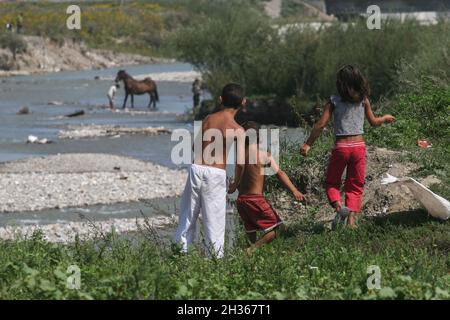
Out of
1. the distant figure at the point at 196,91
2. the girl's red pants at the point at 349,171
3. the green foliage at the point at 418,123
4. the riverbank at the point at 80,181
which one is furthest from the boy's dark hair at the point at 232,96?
the distant figure at the point at 196,91

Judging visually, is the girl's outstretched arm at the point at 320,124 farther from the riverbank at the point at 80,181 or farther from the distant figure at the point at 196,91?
the distant figure at the point at 196,91

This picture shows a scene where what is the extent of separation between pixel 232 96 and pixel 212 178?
0.73 m

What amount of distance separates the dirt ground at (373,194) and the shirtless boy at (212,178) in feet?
6.74

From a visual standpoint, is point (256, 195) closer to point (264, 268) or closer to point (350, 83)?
point (350, 83)

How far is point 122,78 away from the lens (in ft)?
174

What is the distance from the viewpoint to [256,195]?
10680mm

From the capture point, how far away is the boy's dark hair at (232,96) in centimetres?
1016

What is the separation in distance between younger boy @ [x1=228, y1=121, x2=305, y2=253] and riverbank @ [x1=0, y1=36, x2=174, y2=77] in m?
74.6

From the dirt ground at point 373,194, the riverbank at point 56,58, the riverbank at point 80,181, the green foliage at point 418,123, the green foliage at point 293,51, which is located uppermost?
the green foliage at point 418,123

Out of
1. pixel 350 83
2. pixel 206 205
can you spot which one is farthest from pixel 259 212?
pixel 350 83

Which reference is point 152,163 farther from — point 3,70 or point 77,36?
point 77,36

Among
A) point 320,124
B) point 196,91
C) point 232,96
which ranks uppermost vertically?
point 232,96

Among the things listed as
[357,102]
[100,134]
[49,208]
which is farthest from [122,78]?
[357,102]
